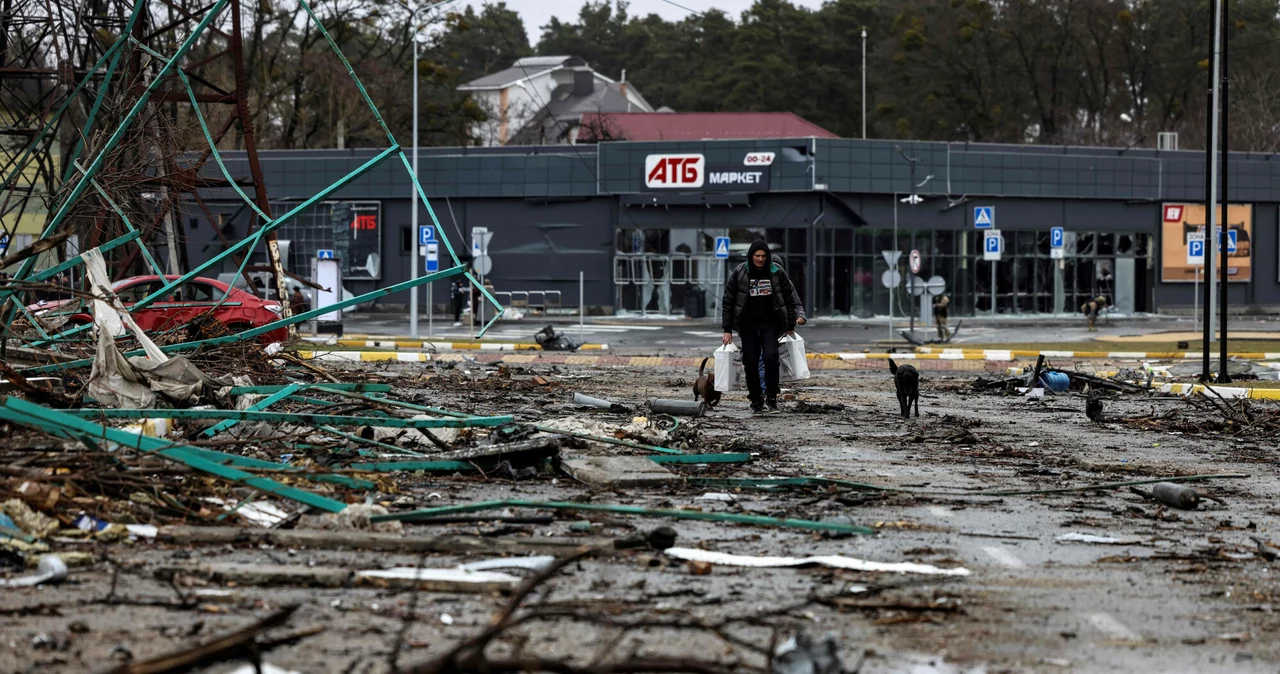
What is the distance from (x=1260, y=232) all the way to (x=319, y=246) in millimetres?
34889

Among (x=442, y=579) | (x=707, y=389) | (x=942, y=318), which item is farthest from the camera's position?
(x=942, y=318)

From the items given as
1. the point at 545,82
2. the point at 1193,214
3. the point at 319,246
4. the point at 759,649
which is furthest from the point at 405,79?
the point at 759,649

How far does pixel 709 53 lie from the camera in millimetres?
91625

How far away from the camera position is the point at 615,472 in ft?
29.8

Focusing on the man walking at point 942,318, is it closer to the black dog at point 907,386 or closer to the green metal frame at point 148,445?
the black dog at point 907,386

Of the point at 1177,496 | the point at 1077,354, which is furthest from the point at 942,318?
the point at 1177,496

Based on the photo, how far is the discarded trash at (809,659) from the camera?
455 centimetres

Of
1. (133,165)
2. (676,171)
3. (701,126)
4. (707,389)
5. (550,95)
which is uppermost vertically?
(550,95)

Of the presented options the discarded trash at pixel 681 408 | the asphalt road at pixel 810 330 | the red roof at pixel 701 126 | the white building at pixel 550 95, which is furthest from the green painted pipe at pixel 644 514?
the white building at pixel 550 95

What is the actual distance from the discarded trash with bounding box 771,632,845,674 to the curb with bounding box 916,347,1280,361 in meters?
23.4

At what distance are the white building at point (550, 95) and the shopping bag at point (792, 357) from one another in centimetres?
7218

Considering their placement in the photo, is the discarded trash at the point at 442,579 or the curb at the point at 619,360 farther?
the curb at the point at 619,360

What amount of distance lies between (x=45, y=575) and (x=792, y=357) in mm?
10156

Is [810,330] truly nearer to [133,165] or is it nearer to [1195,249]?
[1195,249]
